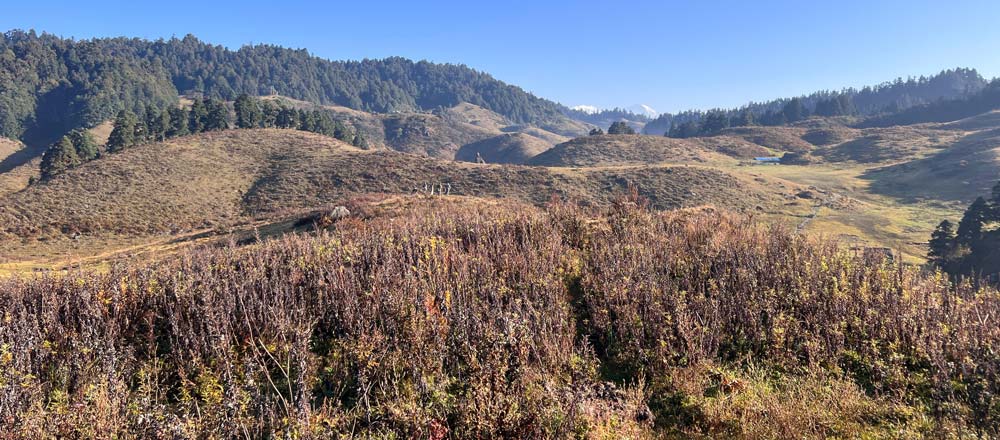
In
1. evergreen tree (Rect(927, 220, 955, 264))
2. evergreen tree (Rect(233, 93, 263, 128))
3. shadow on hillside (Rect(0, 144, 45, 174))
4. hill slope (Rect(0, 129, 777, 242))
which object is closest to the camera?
evergreen tree (Rect(927, 220, 955, 264))

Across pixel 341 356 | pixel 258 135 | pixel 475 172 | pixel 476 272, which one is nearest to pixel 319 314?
pixel 341 356

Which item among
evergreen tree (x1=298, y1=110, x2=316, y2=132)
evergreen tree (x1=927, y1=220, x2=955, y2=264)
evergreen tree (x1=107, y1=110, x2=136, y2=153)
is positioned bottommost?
evergreen tree (x1=927, y1=220, x2=955, y2=264)

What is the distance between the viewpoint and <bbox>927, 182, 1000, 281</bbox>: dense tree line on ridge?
19000mm

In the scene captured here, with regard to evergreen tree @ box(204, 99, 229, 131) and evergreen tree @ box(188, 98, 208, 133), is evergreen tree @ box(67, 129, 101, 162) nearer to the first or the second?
evergreen tree @ box(188, 98, 208, 133)

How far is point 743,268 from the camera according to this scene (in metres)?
6.41

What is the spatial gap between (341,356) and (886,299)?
654 centimetres

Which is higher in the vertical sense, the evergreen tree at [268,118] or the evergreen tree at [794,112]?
the evergreen tree at [268,118]

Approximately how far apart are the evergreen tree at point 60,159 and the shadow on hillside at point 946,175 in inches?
3468

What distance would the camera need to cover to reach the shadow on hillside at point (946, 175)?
41.0 metres

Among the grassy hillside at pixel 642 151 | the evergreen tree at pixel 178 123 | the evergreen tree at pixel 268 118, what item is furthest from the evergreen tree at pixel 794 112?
the evergreen tree at pixel 178 123

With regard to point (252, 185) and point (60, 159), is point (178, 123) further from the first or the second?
point (252, 185)

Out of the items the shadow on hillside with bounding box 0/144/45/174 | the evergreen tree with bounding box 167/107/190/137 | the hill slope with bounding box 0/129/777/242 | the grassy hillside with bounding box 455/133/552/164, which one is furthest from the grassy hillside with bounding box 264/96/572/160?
the hill slope with bounding box 0/129/777/242

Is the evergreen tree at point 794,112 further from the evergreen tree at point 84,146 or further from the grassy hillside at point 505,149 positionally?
the evergreen tree at point 84,146

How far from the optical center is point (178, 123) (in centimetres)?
7400
